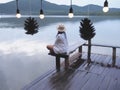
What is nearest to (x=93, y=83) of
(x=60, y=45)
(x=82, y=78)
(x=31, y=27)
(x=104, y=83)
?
(x=104, y=83)

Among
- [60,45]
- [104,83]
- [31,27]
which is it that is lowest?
[104,83]

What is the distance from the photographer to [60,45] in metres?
6.54

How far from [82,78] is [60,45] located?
1248 mm

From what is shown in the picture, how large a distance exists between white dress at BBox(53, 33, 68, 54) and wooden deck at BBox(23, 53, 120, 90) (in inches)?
25.7

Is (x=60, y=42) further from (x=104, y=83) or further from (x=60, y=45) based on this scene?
(x=104, y=83)

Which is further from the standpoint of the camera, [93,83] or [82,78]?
[82,78]

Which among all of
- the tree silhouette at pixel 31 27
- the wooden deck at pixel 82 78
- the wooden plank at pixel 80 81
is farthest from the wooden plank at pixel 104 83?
the tree silhouette at pixel 31 27

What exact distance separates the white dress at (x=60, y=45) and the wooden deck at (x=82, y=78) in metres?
0.65

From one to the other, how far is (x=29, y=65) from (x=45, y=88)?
984cm

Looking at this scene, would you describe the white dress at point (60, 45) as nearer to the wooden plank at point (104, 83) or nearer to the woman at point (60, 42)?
the woman at point (60, 42)

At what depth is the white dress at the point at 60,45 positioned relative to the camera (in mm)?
6490

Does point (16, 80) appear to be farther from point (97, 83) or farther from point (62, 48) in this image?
point (97, 83)

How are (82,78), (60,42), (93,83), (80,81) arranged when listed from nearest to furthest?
(93,83) → (80,81) → (82,78) → (60,42)

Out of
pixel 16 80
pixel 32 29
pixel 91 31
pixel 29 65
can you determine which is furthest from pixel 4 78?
pixel 91 31
